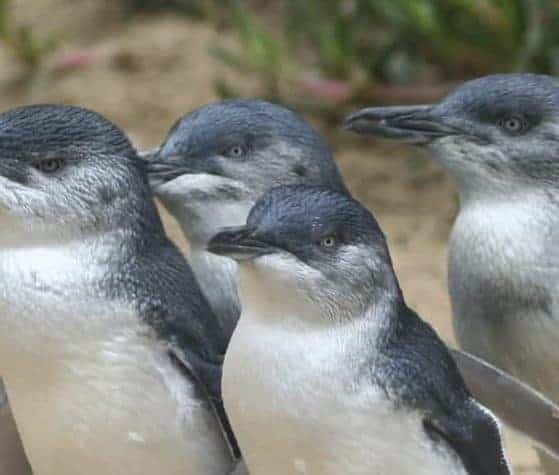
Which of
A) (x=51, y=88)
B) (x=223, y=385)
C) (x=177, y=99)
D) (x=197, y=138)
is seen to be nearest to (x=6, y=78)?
(x=51, y=88)

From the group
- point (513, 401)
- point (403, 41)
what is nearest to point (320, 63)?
point (403, 41)

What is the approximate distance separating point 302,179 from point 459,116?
23cm

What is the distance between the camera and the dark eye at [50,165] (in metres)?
1.77

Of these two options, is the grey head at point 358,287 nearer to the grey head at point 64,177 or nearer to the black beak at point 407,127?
the grey head at point 64,177

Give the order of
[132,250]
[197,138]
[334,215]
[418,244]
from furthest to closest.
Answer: [418,244] < [197,138] < [132,250] < [334,215]

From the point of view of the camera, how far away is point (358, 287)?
1684mm

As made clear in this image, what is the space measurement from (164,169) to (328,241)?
1.27 feet

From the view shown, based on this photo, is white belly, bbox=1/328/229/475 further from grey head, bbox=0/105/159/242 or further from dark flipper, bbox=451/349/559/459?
dark flipper, bbox=451/349/559/459

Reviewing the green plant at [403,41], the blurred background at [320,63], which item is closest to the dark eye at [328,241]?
the blurred background at [320,63]

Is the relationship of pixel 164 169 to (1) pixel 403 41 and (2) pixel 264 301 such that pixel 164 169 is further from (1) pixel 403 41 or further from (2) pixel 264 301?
(1) pixel 403 41

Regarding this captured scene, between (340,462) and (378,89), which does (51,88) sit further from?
(340,462)

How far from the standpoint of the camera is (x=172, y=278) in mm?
1831

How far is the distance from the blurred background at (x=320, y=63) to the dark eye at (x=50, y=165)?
135 centimetres

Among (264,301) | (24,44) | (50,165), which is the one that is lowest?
(24,44)
